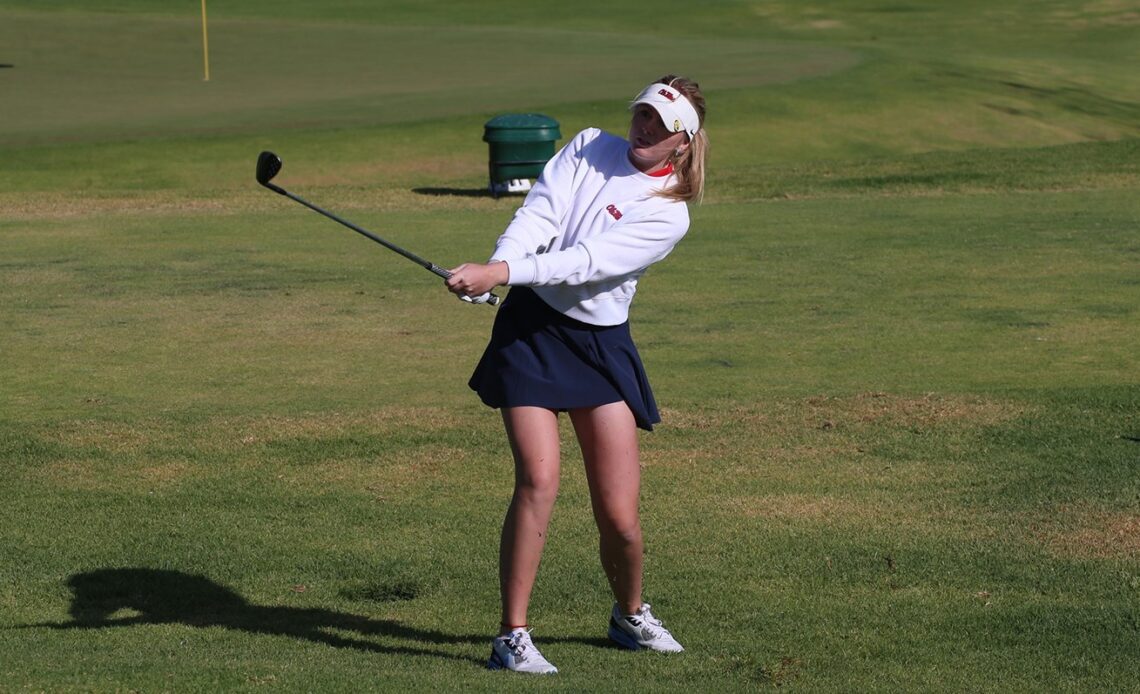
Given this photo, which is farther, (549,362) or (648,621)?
(648,621)

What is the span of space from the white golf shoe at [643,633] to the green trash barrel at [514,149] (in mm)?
15343

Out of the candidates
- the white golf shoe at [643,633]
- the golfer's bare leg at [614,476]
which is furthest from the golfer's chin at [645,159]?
the white golf shoe at [643,633]

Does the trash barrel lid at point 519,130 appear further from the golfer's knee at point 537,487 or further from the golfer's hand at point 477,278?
the golfer's hand at point 477,278

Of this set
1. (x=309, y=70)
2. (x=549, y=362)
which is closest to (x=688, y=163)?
(x=549, y=362)

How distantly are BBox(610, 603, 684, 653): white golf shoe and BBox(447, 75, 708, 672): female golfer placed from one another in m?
0.33

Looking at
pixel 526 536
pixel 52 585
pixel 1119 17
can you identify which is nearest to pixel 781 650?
pixel 526 536

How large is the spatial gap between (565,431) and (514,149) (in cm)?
1178

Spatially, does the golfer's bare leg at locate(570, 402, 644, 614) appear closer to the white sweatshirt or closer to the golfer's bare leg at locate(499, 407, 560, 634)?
the golfer's bare leg at locate(499, 407, 560, 634)

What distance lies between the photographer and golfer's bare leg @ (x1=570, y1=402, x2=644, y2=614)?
5.78 m

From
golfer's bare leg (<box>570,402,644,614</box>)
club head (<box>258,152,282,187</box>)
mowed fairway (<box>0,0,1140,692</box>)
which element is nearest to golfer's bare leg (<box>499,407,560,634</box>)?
golfer's bare leg (<box>570,402,644,614</box>)

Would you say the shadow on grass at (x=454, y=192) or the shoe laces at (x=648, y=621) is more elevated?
the shoe laces at (x=648, y=621)

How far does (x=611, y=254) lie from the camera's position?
5586mm

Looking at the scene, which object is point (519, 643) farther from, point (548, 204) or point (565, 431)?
point (565, 431)

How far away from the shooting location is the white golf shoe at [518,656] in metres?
5.63
